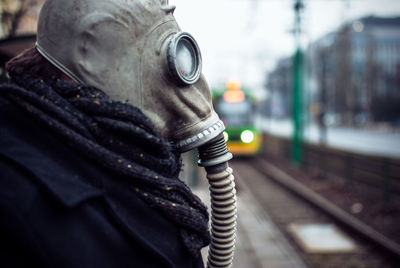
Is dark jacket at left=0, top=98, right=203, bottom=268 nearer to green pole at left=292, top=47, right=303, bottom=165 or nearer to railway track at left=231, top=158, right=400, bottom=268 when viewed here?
railway track at left=231, top=158, right=400, bottom=268

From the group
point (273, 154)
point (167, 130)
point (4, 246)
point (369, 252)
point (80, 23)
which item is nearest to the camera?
point (4, 246)

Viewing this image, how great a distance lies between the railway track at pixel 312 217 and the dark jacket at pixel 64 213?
5101mm

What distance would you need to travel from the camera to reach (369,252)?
579 cm

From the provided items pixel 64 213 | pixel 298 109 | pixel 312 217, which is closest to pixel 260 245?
pixel 312 217

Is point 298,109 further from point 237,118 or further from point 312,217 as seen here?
point 312,217

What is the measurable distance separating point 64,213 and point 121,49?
1.88 feet

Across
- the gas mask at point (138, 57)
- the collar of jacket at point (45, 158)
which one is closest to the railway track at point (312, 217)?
the gas mask at point (138, 57)

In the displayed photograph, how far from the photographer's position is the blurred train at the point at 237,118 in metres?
16.4

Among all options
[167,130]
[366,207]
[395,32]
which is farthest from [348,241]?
[395,32]

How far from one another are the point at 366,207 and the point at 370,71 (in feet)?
179

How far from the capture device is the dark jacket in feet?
2.68

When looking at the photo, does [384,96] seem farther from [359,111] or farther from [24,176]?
[24,176]

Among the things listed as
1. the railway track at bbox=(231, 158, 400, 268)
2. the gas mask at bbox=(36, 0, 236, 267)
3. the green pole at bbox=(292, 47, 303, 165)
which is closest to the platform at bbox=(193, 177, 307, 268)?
the railway track at bbox=(231, 158, 400, 268)

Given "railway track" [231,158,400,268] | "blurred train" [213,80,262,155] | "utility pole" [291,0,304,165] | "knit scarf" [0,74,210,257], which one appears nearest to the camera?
"knit scarf" [0,74,210,257]
